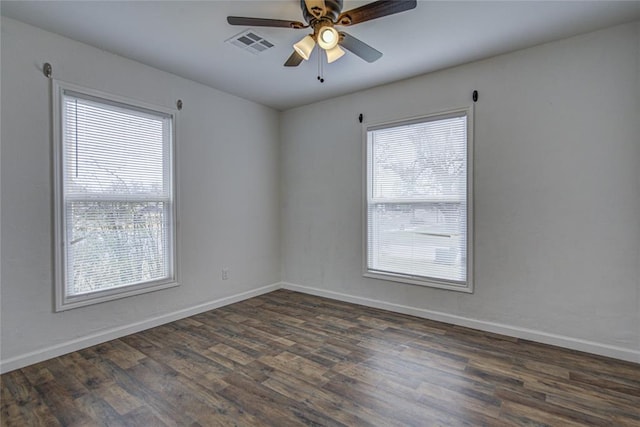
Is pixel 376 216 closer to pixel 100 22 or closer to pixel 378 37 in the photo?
pixel 378 37

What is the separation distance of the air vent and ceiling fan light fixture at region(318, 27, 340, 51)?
78 centimetres

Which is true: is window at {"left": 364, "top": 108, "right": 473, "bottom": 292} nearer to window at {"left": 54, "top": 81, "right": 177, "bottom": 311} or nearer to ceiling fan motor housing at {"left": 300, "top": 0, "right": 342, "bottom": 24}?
ceiling fan motor housing at {"left": 300, "top": 0, "right": 342, "bottom": 24}

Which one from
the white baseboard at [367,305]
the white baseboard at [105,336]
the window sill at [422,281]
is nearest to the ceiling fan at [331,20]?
the window sill at [422,281]

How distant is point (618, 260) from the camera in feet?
8.54

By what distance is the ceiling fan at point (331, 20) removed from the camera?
1.95 metres

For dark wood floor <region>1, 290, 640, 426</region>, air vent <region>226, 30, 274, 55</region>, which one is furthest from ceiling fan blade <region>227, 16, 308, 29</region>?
dark wood floor <region>1, 290, 640, 426</region>

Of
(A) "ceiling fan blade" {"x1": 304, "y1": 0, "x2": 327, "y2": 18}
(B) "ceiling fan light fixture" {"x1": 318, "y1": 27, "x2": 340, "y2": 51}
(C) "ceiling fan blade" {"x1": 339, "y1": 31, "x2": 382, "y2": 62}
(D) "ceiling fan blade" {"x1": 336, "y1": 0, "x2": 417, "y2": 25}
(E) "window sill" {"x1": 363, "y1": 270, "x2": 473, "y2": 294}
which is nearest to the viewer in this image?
(D) "ceiling fan blade" {"x1": 336, "y1": 0, "x2": 417, "y2": 25}

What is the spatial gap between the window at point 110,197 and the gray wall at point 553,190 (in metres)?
2.60

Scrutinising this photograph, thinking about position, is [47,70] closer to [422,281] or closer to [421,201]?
[421,201]

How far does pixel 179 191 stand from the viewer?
3.54m

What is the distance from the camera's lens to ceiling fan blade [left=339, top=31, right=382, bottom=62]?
2264 millimetres

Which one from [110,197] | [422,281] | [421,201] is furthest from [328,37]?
[422,281]

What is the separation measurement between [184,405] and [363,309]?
2.30m

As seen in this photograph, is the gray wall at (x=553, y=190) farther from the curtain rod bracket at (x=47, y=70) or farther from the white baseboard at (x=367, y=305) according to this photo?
the curtain rod bracket at (x=47, y=70)
